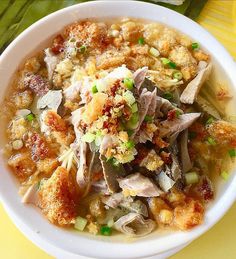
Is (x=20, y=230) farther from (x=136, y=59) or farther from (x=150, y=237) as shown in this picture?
(x=136, y=59)

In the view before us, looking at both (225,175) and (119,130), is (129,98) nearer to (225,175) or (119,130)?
(119,130)

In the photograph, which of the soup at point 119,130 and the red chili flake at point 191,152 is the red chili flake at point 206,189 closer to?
the soup at point 119,130

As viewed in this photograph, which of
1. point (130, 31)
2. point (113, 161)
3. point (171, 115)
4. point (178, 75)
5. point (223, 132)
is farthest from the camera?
point (130, 31)

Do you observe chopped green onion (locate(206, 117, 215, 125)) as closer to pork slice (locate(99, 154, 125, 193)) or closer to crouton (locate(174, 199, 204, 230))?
crouton (locate(174, 199, 204, 230))

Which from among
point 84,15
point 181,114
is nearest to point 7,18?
point 84,15

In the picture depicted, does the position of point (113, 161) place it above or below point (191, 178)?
above

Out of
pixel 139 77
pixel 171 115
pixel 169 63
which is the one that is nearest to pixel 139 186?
pixel 171 115

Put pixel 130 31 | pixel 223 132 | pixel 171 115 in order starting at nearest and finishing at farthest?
pixel 171 115, pixel 223 132, pixel 130 31
